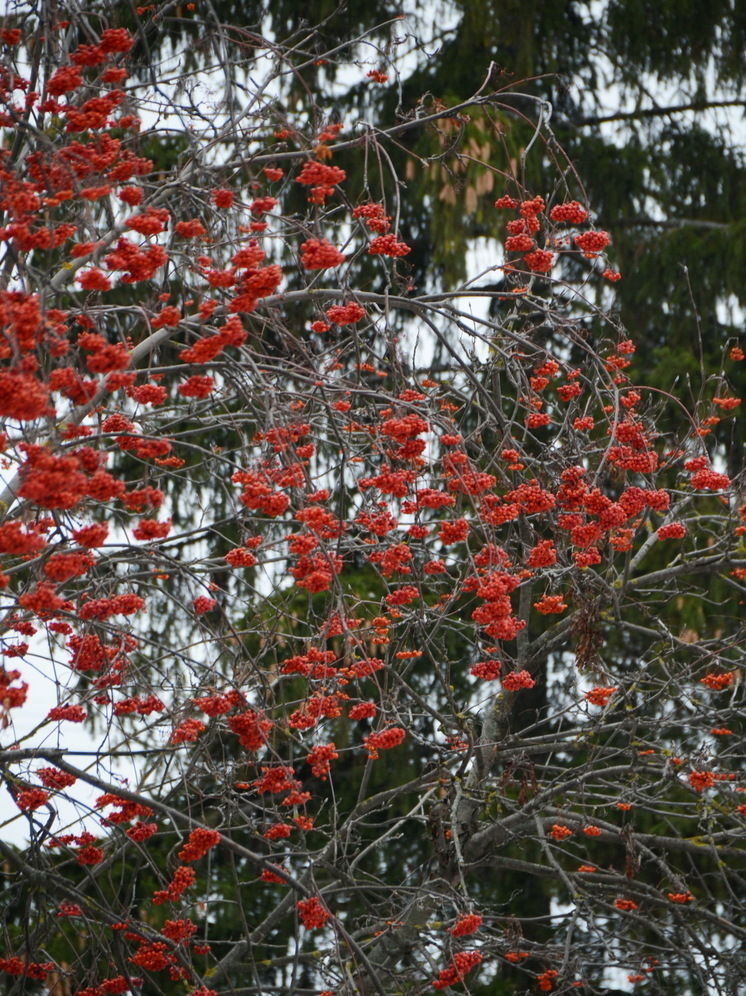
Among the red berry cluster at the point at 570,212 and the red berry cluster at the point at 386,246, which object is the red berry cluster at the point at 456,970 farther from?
the red berry cluster at the point at 570,212

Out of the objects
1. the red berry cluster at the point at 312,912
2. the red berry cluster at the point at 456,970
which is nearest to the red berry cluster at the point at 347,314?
the red berry cluster at the point at 312,912

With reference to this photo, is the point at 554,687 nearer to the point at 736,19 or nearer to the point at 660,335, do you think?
the point at 660,335

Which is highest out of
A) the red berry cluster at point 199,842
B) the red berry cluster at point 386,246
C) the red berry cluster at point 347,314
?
the red berry cluster at point 386,246

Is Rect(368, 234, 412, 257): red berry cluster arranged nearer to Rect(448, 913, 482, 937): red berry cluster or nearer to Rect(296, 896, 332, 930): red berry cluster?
Rect(296, 896, 332, 930): red berry cluster

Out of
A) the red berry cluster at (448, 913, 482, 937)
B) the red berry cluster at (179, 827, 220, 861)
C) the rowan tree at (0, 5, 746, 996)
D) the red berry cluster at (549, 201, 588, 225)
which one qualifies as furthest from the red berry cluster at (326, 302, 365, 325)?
the red berry cluster at (448, 913, 482, 937)

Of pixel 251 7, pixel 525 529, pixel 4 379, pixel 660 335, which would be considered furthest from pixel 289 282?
pixel 4 379

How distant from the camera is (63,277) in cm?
397

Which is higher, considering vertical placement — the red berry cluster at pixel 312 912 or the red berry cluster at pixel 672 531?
the red berry cluster at pixel 672 531

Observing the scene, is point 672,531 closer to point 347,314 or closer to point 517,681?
point 517,681

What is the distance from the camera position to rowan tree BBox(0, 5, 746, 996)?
9.70 ft

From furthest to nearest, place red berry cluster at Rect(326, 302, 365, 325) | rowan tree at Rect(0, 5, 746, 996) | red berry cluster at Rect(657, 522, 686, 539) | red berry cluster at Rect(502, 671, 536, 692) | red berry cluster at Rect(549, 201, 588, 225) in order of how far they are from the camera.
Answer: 1. red berry cluster at Rect(657, 522, 686, 539)
2. red berry cluster at Rect(502, 671, 536, 692)
3. red berry cluster at Rect(549, 201, 588, 225)
4. red berry cluster at Rect(326, 302, 365, 325)
5. rowan tree at Rect(0, 5, 746, 996)

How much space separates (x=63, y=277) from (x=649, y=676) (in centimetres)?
312

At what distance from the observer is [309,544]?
2.84 metres

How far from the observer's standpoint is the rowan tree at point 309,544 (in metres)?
2.96
